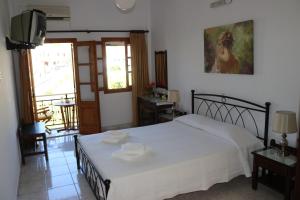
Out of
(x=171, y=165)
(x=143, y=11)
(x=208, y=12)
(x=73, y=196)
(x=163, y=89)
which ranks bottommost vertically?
(x=73, y=196)

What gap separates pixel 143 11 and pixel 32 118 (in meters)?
3.37

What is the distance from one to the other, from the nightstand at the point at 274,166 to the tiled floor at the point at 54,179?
77.5 inches

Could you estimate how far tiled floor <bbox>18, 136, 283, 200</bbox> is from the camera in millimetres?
3080

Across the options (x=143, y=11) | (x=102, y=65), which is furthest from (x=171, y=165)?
(x=143, y=11)

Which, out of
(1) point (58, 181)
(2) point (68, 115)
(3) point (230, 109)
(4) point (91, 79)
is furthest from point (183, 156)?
(2) point (68, 115)

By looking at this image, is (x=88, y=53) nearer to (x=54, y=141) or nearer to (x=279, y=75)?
(x=54, y=141)

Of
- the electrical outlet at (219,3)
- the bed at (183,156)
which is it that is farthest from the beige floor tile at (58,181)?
the electrical outlet at (219,3)

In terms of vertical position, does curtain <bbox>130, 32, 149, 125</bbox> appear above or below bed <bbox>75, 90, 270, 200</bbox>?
above

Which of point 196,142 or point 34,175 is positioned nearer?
point 196,142

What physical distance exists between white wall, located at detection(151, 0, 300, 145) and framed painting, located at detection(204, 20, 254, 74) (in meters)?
0.08

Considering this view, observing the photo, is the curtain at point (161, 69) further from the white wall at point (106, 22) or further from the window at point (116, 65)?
the white wall at point (106, 22)

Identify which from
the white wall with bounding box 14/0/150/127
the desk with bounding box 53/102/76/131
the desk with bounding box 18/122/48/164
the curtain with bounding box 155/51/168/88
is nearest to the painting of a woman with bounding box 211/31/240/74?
the curtain with bounding box 155/51/168/88

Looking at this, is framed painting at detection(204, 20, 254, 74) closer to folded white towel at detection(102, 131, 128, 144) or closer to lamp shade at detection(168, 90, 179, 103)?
lamp shade at detection(168, 90, 179, 103)

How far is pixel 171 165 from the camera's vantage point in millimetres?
2754
